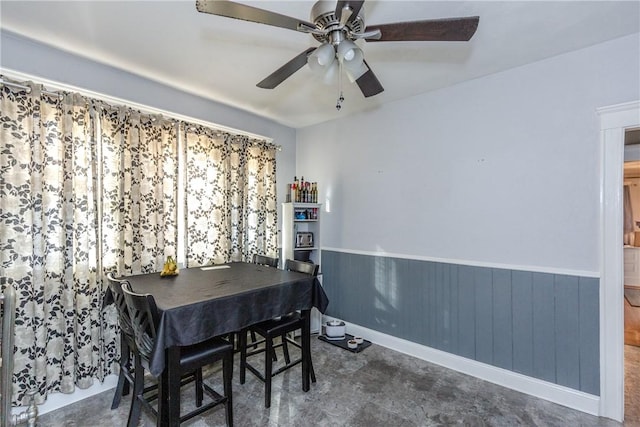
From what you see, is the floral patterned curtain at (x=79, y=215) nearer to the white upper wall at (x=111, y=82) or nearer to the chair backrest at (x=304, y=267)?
the white upper wall at (x=111, y=82)

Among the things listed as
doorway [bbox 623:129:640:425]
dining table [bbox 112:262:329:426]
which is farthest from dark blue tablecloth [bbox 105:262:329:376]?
doorway [bbox 623:129:640:425]

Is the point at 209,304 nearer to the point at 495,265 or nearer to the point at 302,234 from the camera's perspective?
the point at 302,234

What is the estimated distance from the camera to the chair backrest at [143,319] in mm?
1643

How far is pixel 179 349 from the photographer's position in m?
1.77

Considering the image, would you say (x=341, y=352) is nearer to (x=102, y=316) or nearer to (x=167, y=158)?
(x=102, y=316)

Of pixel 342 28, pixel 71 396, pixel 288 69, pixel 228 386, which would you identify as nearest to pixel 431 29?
pixel 342 28

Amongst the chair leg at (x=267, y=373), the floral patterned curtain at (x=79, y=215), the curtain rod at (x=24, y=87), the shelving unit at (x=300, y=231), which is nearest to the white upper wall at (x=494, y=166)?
the shelving unit at (x=300, y=231)

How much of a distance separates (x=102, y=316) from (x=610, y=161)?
13.5ft

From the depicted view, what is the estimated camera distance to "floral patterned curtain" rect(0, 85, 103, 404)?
207cm

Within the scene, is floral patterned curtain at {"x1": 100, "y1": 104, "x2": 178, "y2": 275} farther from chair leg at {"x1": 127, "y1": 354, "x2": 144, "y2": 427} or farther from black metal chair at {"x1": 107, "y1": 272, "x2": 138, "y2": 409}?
chair leg at {"x1": 127, "y1": 354, "x2": 144, "y2": 427}

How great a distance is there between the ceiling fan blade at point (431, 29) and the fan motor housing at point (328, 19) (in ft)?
0.20

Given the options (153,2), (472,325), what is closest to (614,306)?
(472,325)

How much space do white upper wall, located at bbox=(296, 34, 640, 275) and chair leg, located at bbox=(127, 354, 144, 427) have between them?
2.46 metres

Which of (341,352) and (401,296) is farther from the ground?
(401,296)
